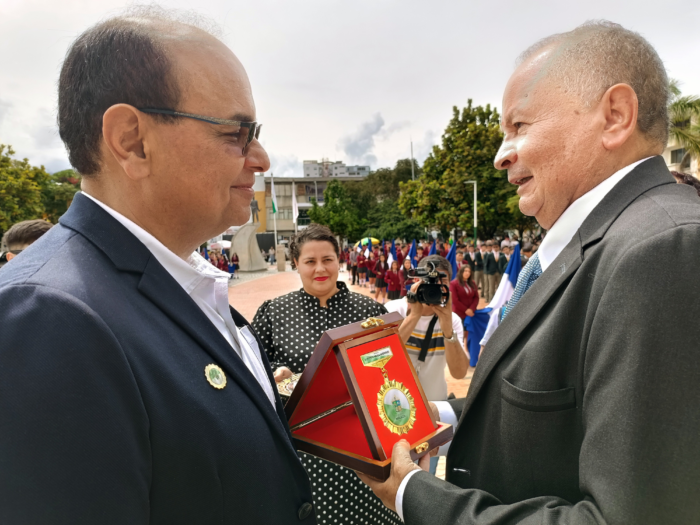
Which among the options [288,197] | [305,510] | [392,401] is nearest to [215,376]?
[305,510]

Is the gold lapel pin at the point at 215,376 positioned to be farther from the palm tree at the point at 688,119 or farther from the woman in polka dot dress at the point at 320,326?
the palm tree at the point at 688,119

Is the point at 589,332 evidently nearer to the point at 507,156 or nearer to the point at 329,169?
the point at 507,156

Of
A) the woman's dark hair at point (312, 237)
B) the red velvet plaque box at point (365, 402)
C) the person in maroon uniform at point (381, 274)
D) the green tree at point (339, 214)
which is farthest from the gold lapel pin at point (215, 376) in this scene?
the green tree at point (339, 214)

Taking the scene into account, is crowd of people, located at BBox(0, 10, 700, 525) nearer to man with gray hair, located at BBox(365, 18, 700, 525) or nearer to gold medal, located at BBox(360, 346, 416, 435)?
man with gray hair, located at BBox(365, 18, 700, 525)

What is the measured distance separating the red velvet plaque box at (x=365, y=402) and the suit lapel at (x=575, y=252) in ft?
1.43

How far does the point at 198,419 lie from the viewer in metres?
1.02

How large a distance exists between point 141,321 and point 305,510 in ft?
2.53

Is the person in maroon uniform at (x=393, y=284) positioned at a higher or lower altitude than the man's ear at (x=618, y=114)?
lower

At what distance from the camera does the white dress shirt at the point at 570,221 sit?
4.45 ft

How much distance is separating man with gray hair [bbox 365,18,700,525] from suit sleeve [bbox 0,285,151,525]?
90 centimetres

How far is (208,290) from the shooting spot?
142 centimetres

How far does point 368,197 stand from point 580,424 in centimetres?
5370

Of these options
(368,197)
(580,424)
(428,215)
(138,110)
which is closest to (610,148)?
(580,424)

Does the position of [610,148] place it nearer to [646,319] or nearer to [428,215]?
[646,319]
